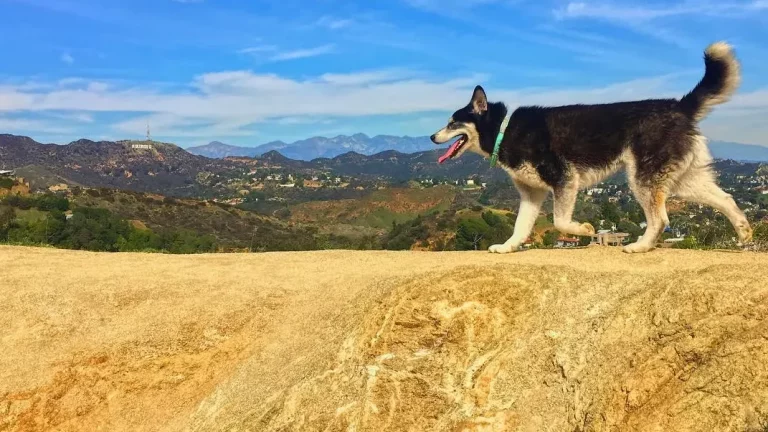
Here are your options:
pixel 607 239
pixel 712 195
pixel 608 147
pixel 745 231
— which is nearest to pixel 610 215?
pixel 607 239

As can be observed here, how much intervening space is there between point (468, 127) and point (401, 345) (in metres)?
4.09

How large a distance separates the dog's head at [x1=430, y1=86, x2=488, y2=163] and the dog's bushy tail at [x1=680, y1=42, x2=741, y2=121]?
10.4ft

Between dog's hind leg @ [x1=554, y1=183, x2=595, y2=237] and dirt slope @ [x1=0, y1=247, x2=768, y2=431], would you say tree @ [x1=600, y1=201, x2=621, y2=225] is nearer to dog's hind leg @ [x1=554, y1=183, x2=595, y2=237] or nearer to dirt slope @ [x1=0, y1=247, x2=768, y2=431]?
dog's hind leg @ [x1=554, y1=183, x2=595, y2=237]

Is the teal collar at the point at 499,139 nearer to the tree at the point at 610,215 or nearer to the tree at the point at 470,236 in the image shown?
the tree at the point at 610,215

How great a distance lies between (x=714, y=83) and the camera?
910cm

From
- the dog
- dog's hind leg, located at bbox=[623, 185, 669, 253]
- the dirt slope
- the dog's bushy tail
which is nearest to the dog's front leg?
the dog

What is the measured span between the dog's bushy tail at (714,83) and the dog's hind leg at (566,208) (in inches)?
82.4

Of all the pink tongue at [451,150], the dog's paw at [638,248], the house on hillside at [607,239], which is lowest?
the house on hillside at [607,239]

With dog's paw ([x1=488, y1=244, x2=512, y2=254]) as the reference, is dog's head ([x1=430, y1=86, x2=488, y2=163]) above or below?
above

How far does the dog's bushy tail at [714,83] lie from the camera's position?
29.3ft

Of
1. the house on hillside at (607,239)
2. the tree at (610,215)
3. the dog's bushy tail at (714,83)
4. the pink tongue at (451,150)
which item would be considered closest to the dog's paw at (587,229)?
the dog's bushy tail at (714,83)

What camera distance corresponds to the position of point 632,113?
937 cm

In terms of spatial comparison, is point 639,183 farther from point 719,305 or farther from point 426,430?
point 426,430

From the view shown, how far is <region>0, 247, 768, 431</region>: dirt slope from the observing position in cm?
673
